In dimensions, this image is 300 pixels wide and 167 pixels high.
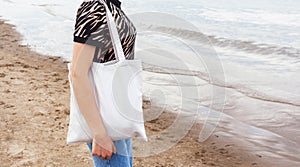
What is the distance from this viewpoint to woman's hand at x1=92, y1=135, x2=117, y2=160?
182 cm

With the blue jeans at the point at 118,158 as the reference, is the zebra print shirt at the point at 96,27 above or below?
above

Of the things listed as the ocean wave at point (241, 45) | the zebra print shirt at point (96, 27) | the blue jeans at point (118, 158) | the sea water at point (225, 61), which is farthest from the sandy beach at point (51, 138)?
the ocean wave at point (241, 45)

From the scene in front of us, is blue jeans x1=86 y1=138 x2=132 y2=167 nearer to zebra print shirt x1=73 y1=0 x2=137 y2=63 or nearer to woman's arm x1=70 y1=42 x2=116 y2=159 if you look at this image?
woman's arm x1=70 y1=42 x2=116 y2=159

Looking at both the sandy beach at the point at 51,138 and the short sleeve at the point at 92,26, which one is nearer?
the short sleeve at the point at 92,26

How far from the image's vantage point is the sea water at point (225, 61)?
558 centimetres

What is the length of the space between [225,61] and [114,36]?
8.23 m

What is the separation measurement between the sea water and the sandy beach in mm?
464

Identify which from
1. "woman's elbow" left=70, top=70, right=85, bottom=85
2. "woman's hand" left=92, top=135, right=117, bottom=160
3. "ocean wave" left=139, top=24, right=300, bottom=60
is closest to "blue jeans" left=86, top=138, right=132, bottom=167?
"woman's hand" left=92, top=135, right=117, bottom=160

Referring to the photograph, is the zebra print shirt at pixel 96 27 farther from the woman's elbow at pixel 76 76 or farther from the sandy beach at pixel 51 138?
the sandy beach at pixel 51 138

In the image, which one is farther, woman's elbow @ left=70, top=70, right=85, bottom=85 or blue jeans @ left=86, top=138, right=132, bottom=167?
blue jeans @ left=86, top=138, right=132, bottom=167

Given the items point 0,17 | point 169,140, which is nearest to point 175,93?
point 169,140

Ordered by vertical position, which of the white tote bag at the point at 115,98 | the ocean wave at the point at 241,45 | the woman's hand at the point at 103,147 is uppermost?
the white tote bag at the point at 115,98

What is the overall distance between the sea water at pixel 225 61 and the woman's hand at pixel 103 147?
620mm

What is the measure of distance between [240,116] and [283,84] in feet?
7.60
